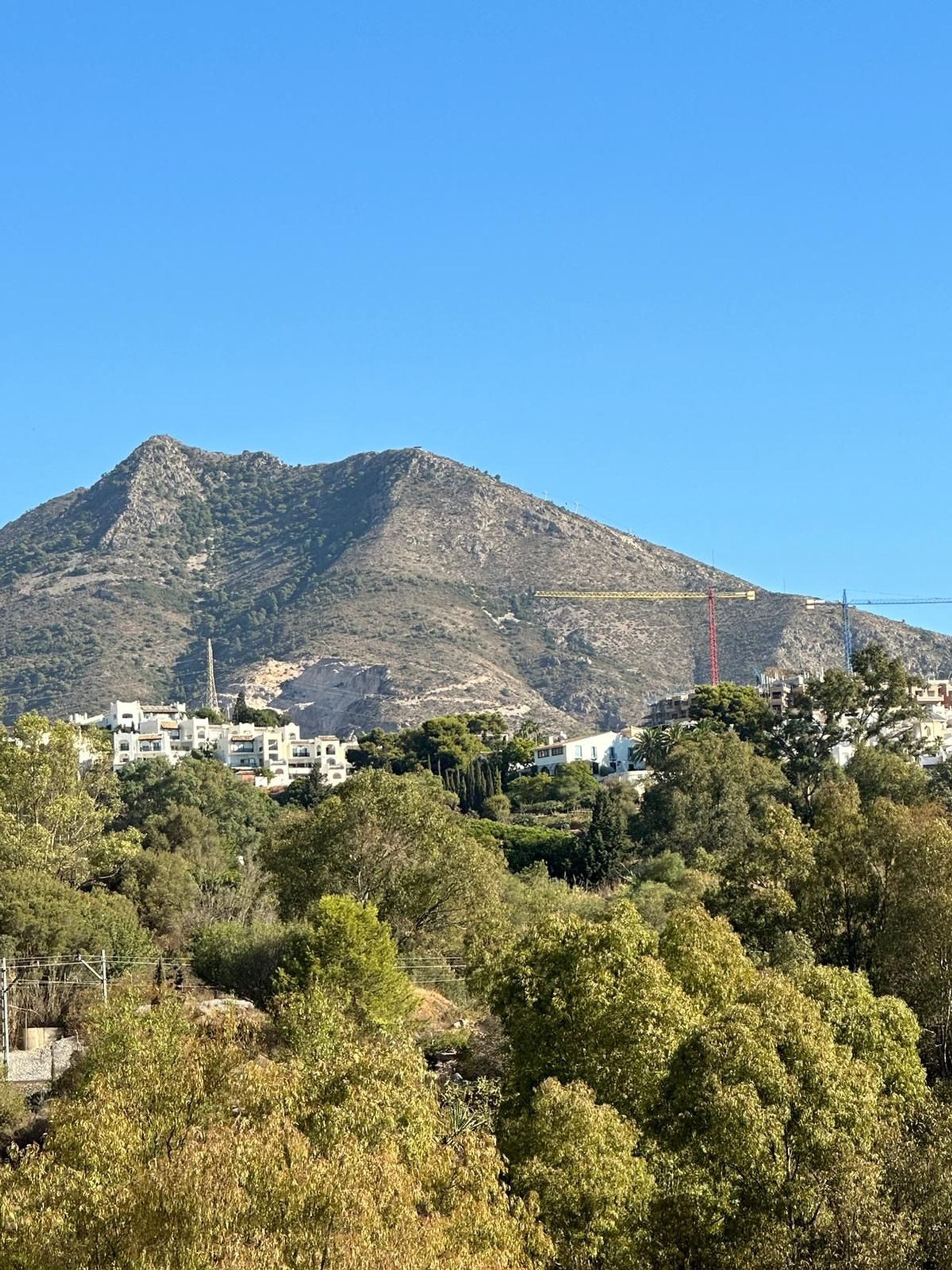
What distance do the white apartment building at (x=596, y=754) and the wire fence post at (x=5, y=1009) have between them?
191ft

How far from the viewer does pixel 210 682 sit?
6437 inches

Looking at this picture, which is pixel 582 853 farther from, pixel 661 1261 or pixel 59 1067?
pixel 661 1261

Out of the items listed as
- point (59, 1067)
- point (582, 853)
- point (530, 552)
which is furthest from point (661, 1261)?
point (530, 552)

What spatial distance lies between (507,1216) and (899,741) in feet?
173

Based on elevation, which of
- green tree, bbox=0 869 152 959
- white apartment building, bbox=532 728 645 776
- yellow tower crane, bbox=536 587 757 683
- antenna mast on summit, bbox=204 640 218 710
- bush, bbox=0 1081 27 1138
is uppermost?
yellow tower crane, bbox=536 587 757 683

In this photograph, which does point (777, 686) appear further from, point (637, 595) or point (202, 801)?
point (637, 595)

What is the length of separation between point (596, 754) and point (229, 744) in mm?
23909

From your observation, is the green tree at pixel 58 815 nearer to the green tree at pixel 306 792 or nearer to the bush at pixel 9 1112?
the green tree at pixel 306 792

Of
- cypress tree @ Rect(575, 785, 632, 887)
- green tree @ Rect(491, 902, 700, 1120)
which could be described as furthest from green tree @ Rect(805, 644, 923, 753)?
green tree @ Rect(491, 902, 700, 1120)

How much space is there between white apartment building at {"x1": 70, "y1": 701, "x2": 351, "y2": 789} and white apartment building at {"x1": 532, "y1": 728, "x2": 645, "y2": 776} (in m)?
12.5

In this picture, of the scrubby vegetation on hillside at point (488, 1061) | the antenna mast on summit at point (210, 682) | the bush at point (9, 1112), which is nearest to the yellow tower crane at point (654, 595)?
the antenna mast on summit at point (210, 682)

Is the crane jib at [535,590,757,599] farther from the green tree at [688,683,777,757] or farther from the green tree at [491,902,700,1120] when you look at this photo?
the green tree at [491,902,700,1120]

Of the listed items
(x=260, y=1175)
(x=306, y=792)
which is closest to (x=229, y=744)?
(x=306, y=792)

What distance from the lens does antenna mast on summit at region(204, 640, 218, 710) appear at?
6348 inches
